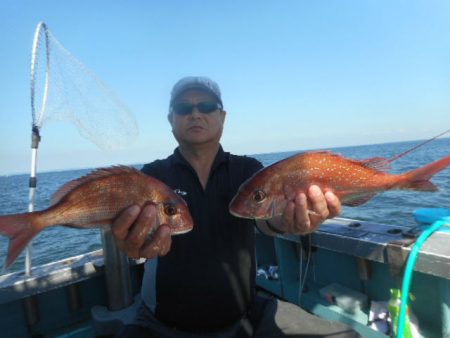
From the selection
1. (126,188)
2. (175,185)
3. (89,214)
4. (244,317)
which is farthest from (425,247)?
(89,214)

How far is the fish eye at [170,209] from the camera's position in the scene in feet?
8.14

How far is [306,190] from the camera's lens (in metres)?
2.62

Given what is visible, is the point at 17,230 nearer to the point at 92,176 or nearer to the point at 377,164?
the point at 92,176

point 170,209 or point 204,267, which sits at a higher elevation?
point 170,209

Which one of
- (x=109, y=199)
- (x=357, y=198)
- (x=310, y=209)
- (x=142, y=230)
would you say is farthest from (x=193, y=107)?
(x=357, y=198)

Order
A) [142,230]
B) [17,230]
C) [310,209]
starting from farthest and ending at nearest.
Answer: [310,209]
[142,230]
[17,230]

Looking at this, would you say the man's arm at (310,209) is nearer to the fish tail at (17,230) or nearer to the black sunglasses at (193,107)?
the black sunglasses at (193,107)

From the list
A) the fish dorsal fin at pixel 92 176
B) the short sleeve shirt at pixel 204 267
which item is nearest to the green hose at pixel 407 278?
the short sleeve shirt at pixel 204 267

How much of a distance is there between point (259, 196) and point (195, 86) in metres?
1.55

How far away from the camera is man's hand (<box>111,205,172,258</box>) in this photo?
7.65ft

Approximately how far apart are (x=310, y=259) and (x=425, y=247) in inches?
78.0

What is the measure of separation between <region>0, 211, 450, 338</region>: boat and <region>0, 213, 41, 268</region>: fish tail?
1.66 metres

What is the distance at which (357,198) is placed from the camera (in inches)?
112

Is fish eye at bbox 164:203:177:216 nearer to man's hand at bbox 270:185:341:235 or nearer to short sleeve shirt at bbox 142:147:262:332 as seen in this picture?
short sleeve shirt at bbox 142:147:262:332
